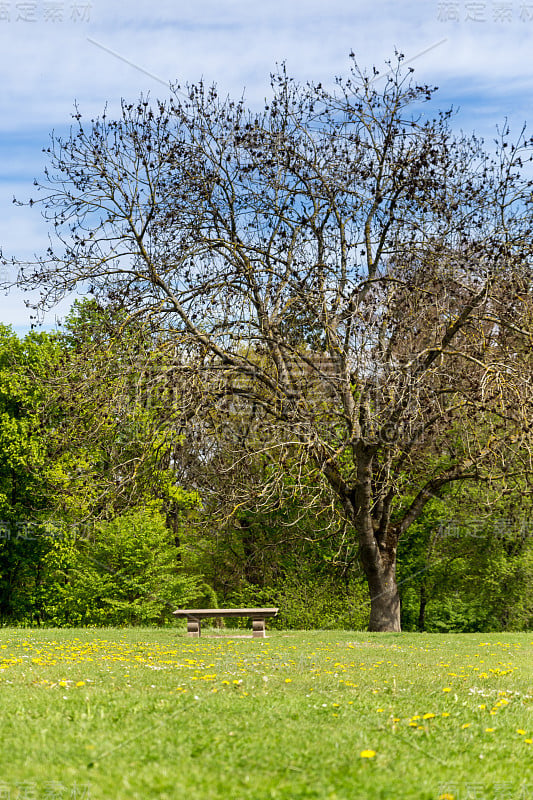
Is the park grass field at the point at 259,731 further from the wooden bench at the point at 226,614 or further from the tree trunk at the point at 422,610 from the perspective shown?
the tree trunk at the point at 422,610

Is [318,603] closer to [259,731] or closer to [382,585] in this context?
[382,585]

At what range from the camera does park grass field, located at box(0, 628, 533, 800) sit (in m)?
4.31

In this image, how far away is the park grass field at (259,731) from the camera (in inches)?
170

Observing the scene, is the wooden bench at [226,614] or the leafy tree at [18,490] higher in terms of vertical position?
the leafy tree at [18,490]

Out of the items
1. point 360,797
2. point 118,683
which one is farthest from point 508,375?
point 360,797

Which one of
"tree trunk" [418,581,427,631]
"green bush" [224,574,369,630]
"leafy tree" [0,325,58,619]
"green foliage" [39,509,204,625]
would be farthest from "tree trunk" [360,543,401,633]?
"tree trunk" [418,581,427,631]

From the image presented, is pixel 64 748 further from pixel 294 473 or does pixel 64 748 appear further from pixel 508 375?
pixel 508 375

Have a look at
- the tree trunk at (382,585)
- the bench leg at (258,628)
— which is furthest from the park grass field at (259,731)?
the tree trunk at (382,585)

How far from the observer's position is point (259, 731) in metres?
5.29

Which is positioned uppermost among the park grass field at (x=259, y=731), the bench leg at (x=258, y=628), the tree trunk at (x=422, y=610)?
the park grass field at (x=259, y=731)

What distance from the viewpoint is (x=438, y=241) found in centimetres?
1427

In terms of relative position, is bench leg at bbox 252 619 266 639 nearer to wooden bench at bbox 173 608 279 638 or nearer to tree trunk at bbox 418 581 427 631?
wooden bench at bbox 173 608 279 638

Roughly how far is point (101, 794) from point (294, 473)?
1022 cm

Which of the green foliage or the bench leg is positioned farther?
the green foliage
